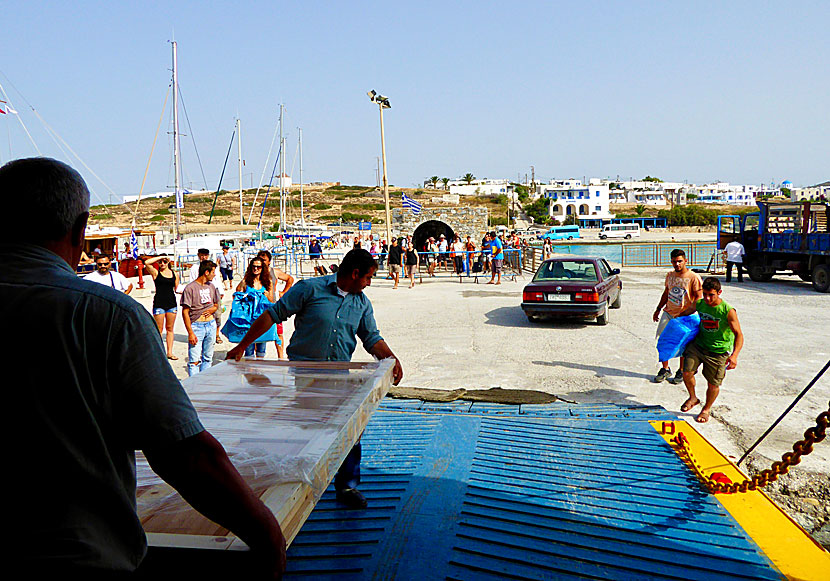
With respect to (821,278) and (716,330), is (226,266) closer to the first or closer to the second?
(716,330)

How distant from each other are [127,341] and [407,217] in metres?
29.6

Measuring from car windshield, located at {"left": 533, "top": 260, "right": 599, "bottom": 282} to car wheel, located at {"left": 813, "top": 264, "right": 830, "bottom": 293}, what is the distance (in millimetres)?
Result: 9441

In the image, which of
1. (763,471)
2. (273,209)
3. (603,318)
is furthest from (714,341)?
(273,209)

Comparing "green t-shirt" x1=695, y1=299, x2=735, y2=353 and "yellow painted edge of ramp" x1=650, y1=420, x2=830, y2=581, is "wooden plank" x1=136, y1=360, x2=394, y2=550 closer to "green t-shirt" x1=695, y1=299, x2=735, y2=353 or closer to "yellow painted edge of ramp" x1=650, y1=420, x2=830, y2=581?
"yellow painted edge of ramp" x1=650, y1=420, x2=830, y2=581

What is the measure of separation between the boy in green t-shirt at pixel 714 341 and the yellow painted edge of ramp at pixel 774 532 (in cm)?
190

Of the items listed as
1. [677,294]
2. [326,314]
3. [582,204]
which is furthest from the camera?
[582,204]

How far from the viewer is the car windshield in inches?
543

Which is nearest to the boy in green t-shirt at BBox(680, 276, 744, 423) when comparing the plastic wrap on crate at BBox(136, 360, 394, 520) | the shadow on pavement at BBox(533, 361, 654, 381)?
the shadow on pavement at BBox(533, 361, 654, 381)

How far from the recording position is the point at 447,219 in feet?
101

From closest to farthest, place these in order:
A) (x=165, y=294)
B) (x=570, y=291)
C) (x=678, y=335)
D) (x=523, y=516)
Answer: (x=523, y=516), (x=678, y=335), (x=165, y=294), (x=570, y=291)

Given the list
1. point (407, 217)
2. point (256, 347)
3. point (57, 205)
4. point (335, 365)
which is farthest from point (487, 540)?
point (407, 217)

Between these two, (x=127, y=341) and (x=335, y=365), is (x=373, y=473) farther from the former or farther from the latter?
(x=127, y=341)

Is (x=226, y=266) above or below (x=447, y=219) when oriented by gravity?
below

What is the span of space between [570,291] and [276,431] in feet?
36.0
